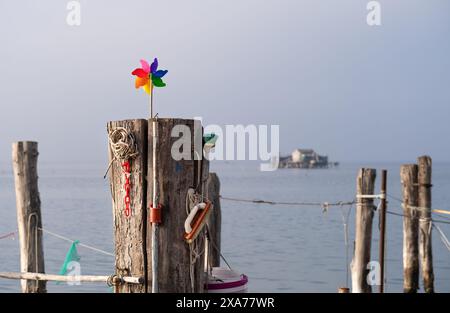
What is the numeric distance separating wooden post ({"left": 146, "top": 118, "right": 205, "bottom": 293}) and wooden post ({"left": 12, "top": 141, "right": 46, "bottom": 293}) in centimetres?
500

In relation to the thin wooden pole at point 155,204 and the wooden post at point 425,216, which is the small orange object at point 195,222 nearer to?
the thin wooden pole at point 155,204

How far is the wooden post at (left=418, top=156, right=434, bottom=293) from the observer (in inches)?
470

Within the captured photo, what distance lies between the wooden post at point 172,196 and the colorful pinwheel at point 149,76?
39 cm

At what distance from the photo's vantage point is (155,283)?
5641 millimetres

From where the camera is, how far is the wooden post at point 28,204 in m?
10.1

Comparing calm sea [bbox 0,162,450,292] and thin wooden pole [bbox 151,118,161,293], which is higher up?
thin wooden pole [bbox 151,118,161,293]

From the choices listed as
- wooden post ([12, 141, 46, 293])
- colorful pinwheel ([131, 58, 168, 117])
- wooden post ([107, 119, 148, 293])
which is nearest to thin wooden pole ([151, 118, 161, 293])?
wooden post ([107, 119, 148, 293])

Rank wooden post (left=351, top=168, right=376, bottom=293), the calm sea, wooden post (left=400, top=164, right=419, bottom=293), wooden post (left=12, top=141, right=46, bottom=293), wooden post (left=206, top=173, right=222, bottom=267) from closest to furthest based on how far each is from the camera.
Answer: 1. wooden post (left=206, top=173, right=222, bottom=267)
2. wooden post (left=12, top=141, right=46, bottom=293)
3. wooden post (left=351, top=168, right=376, bottom=293)
4. wooden post (left=400, top=164, right=419, bottom=293)
5. the calm sea

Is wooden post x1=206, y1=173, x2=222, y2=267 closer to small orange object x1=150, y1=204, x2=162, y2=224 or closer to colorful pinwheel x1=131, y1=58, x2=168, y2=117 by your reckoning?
colorful pinwheel x1=131, y1=58, x2=168, y2=117

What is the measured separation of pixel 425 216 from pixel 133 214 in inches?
313

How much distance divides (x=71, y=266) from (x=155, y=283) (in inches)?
168
